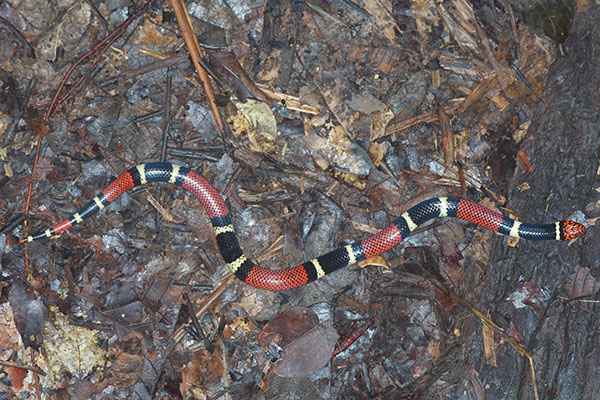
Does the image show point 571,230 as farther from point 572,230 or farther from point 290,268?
point 290,268

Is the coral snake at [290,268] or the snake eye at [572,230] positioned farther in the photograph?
the coral snake at [290,268]

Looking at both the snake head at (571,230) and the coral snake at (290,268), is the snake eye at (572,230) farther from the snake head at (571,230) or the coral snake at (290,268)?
the coral snake at (290,268)

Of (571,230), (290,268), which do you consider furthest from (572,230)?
(290,268)

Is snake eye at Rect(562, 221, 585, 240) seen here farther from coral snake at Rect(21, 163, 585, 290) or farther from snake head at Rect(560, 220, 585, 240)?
coral snake at Rect(21, 163, 585, 290)

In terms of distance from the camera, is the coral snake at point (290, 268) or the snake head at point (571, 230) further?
the coral snake at point (290, 268)

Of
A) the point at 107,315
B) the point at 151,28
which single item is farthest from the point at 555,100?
the point at 107,315

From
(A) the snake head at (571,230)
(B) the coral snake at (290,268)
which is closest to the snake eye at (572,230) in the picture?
(A) the snake head at (571,230)
